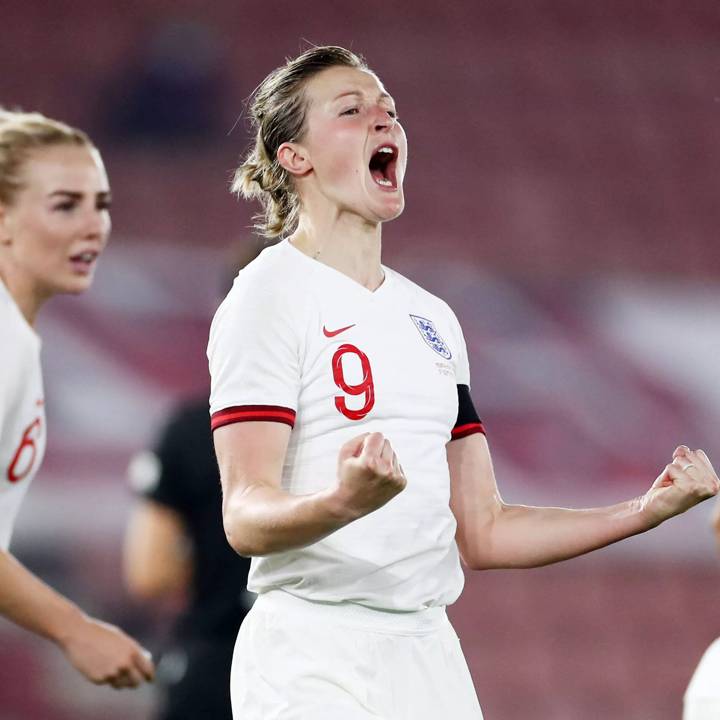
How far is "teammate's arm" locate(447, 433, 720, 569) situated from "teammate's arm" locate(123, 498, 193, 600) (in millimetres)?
954

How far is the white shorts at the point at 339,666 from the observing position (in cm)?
184

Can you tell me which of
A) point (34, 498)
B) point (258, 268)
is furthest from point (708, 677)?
point (34, 498)

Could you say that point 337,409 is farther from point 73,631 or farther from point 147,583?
point 147,583

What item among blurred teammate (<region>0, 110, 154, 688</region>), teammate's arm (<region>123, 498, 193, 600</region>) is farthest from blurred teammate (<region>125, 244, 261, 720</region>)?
blurred teammate (<region>0, 110, 154, 688</region>)

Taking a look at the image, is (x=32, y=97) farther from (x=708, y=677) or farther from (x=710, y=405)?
(x=708, y=677)

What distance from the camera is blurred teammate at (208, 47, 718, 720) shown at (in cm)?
183

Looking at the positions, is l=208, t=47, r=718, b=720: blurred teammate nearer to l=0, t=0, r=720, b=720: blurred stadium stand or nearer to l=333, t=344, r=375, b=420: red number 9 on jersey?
l=333, t=344, r=375, b=420: red number 9 on jersey

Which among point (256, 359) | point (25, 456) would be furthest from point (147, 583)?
point (256, 359)

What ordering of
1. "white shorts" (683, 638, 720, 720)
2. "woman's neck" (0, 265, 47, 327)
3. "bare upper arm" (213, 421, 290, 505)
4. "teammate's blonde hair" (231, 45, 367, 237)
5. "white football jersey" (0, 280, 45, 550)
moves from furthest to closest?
"woman's neck" (0, 265, 47, 327) → "white football jersey" (0, 280, 45, 550) → "white shorts" (683, 638, 720, 720) → "teammate's blonde hair" (231, 45, 367, 237) → "bare upper arm" (213, 421, 290, 505)

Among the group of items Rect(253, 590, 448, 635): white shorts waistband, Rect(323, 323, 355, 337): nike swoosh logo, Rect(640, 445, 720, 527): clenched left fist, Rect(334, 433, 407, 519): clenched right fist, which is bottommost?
Rect(253, 590, 448, 635): white shorts waistband

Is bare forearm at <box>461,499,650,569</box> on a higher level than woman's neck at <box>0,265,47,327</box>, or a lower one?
→ lower

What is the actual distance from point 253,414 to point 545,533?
578 millimetres

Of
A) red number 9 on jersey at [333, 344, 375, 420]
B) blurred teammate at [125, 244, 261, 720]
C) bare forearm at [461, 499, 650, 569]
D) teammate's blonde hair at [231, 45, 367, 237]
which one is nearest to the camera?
red number 9 on jersey at [333, 344, 375, 420]

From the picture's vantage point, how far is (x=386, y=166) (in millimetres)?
2250
